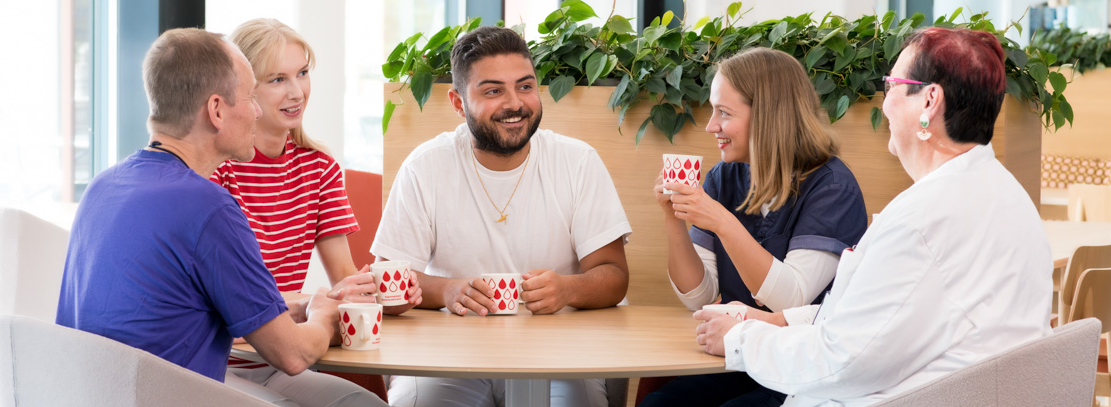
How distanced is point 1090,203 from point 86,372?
6.05 metres

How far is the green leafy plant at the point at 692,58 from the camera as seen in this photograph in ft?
9.18

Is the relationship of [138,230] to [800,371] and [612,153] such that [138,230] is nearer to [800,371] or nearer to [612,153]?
[800,371]

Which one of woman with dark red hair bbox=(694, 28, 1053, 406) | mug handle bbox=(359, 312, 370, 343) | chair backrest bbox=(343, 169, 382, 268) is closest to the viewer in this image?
woman with dark red hair bbox=(694, 28, 1053, 406)

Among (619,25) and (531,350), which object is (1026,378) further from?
(619,25)

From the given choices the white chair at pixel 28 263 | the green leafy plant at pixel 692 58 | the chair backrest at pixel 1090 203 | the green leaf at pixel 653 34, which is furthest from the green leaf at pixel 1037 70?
the chair backrest at pixel 1090 203

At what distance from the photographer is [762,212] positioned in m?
2.34

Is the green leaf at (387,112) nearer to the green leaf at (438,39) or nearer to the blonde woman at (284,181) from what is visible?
the green leaf at (438,39)

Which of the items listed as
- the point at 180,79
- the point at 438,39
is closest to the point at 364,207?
the point at 438,39

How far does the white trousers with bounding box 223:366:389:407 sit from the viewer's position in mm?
2064

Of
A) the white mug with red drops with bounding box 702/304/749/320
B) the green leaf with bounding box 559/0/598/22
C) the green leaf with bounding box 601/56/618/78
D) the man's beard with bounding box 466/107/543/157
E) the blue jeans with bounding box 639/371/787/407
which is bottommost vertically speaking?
the blue jeans with bounding box 639/371/787/407

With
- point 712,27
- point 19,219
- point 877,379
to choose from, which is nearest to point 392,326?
point 19,219

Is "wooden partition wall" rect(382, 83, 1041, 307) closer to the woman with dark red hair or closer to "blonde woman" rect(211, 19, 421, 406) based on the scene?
"blonde woman" rect(211, 19, 421, 406)

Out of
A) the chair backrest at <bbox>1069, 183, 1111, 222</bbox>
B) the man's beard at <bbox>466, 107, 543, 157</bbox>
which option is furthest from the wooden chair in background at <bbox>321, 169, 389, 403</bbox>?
the chair backrest at <bbox>1069, 183, 1111, 222</bbox>

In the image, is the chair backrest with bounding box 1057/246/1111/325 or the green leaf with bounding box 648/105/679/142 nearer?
the green leaf with bounding box 648/105/679/142
